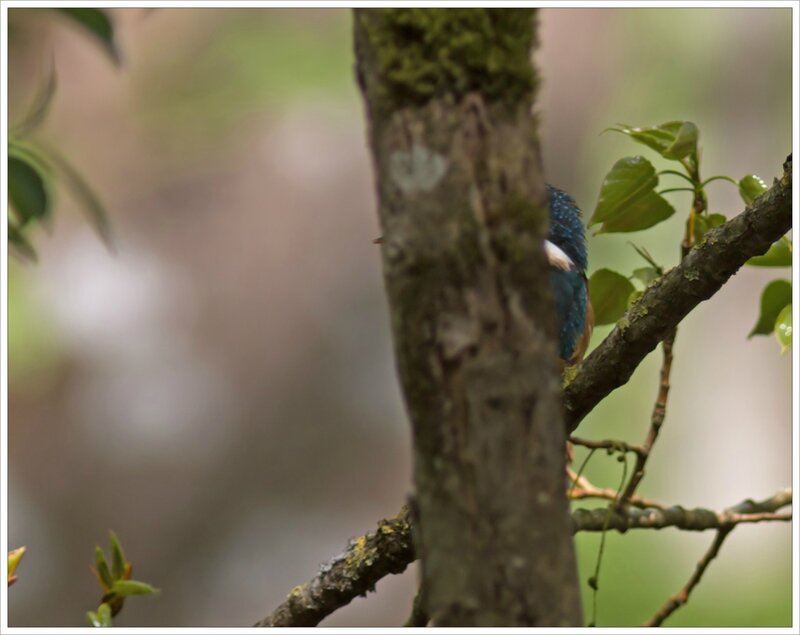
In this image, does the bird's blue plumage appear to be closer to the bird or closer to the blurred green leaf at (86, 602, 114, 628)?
the bird

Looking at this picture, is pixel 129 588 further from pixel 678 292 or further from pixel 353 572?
pixel 678 292

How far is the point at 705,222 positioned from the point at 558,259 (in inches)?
8.1

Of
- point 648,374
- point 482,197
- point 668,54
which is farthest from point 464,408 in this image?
point 668,54

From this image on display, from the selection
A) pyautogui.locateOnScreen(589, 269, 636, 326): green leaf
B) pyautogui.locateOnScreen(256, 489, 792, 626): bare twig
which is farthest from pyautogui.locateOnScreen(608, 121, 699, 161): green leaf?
pyautogui.locateOnScreen(256, 489, 792, 626): bare twig

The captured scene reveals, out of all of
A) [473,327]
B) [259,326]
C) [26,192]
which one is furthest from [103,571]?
[259,326]

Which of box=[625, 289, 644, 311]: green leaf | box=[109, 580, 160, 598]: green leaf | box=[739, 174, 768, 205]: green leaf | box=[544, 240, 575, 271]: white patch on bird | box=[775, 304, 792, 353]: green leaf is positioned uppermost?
box=[544, 240, 575, 271]: white patch on bird

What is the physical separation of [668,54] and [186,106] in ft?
3.83

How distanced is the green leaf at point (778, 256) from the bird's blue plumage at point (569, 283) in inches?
8.3

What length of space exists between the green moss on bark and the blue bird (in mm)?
571

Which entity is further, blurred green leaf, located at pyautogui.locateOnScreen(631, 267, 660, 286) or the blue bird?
the blue bird

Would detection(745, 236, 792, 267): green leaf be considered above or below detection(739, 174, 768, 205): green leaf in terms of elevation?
below

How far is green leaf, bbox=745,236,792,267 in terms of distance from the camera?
80 centimetres

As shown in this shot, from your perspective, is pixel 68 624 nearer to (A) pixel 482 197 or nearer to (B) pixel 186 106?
(B) pixel 186 106

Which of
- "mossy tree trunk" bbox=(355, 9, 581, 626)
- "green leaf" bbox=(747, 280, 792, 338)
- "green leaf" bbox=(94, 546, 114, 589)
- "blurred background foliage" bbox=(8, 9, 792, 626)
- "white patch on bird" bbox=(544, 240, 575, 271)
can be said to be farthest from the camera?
"blurred background foliage" bbox=(8, 9, 792, 626)
